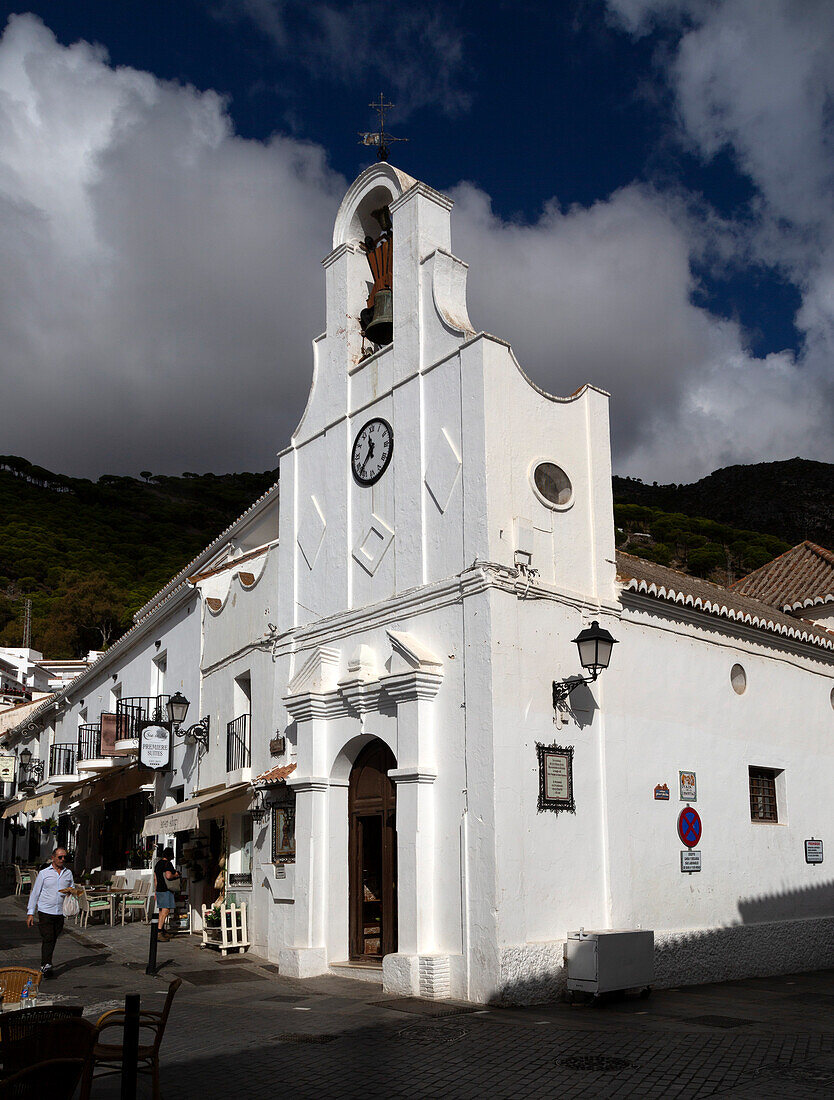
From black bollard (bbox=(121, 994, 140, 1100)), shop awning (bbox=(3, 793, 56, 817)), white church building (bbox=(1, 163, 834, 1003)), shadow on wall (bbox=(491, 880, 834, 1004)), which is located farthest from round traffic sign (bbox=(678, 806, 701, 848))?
shop awning (bbox=(3, 793, 56, 817))

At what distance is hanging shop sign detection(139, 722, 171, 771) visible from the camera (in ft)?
61.0

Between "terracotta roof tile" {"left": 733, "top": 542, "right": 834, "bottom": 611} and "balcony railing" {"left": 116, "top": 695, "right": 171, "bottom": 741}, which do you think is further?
"balcony railing" {"left": 116, "top": 695, "right": 171, "bottom": 741}

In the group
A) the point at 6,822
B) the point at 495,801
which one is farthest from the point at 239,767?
the point at 6,822

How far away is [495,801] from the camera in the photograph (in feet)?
35.3

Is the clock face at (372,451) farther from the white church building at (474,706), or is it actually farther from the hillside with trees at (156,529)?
the hillside with trees at (156,529)

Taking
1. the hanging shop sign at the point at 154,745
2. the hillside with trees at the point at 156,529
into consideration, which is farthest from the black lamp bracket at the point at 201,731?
the hillside with trees at the point at 156,529

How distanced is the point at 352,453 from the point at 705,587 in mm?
7639

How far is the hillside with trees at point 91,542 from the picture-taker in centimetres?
6062

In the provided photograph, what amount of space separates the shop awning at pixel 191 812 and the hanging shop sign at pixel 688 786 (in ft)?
21.6

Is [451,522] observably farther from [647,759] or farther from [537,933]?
[537,933]

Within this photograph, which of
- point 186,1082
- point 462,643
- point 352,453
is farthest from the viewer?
point 352,453

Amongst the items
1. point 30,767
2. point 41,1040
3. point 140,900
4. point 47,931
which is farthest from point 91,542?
point 41,1040

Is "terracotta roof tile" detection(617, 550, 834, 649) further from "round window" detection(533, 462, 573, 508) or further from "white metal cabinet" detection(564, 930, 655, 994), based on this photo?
"white metal cabinet" detection(564, 930, 655, 994)

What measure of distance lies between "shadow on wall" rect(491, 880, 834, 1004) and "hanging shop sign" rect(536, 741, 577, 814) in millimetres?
1515
